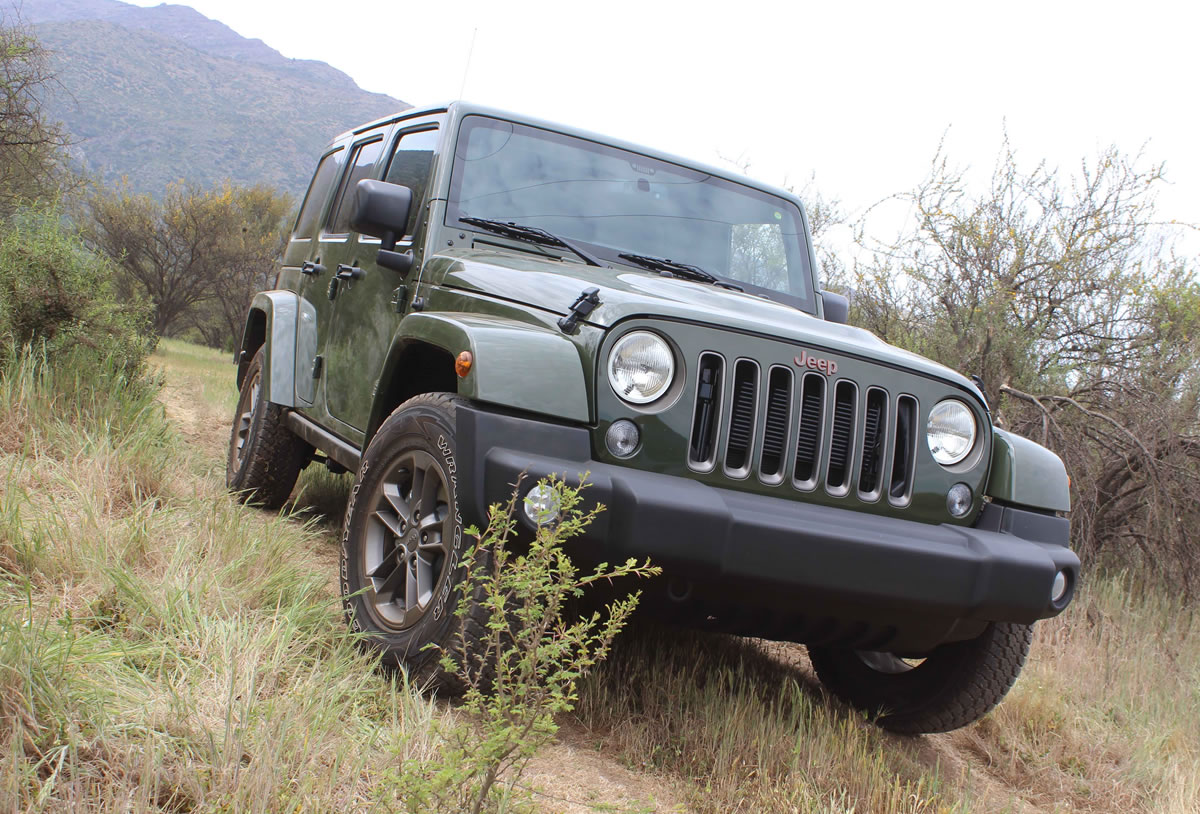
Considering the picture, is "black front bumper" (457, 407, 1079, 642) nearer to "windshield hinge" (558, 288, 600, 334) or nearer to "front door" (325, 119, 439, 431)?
"windshield hinge" (558, 288, 600, 334)

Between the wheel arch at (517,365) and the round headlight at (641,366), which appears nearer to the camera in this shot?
the wheel arch at (517,365)

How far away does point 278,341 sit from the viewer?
4605 millimetres

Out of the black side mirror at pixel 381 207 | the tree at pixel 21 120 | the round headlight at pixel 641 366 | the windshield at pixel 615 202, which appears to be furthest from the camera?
the tree at pixel 21 120

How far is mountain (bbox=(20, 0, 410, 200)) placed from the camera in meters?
60.2

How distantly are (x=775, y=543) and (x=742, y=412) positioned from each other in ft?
1.33

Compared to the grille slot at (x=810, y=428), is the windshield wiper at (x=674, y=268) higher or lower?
higher

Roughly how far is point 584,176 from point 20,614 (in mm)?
2369

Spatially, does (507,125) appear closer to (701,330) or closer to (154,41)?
(701,330)

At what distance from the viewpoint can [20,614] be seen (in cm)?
230

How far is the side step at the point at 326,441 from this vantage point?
3.62 m

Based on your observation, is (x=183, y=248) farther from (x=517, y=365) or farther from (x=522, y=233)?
(x=517, y=365)

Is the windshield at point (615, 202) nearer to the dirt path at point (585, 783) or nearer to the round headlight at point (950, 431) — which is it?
the round headlight at point (950, 431)

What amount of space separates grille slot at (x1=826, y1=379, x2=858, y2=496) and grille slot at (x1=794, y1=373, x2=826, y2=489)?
5 cm

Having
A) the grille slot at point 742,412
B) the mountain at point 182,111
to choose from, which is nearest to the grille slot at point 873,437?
the grille slot at point 742,412
